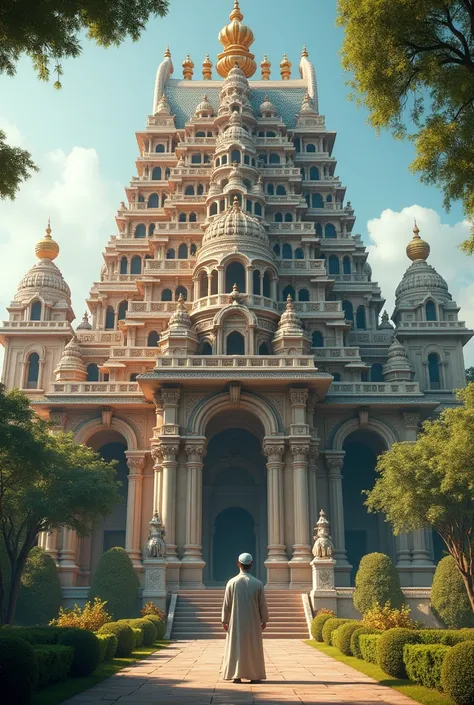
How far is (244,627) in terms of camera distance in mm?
13656

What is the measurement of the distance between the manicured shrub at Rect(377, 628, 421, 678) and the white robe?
2.85m

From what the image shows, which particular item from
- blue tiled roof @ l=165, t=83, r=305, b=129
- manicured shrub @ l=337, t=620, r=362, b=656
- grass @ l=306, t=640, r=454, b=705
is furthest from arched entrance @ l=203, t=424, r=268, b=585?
blue tiled roof @ l=165, t=83, r=305, b=129

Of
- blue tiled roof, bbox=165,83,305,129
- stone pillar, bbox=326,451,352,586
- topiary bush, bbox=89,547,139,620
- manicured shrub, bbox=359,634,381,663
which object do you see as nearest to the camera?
manicured shrub, bbox=359,634,381,663

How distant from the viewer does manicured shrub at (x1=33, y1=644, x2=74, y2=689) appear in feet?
42.0

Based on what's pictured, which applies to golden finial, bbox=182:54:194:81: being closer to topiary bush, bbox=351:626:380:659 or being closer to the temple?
the temple

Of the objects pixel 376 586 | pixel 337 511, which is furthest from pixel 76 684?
pixel 337 511

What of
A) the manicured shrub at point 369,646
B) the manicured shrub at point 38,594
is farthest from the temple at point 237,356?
the manicured shrub at point 369,646

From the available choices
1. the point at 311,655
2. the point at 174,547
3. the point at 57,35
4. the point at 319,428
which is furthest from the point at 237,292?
the point at 57,35

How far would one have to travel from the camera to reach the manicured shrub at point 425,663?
1296cm

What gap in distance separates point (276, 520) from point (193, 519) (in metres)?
4.20

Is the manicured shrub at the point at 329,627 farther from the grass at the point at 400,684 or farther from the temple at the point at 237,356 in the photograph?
the temple at the point at 237,356

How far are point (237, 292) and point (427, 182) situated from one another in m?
27.1

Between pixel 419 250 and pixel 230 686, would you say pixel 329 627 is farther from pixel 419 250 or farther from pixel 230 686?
pixel 419 250

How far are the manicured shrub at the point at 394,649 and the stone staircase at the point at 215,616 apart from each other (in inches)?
581
